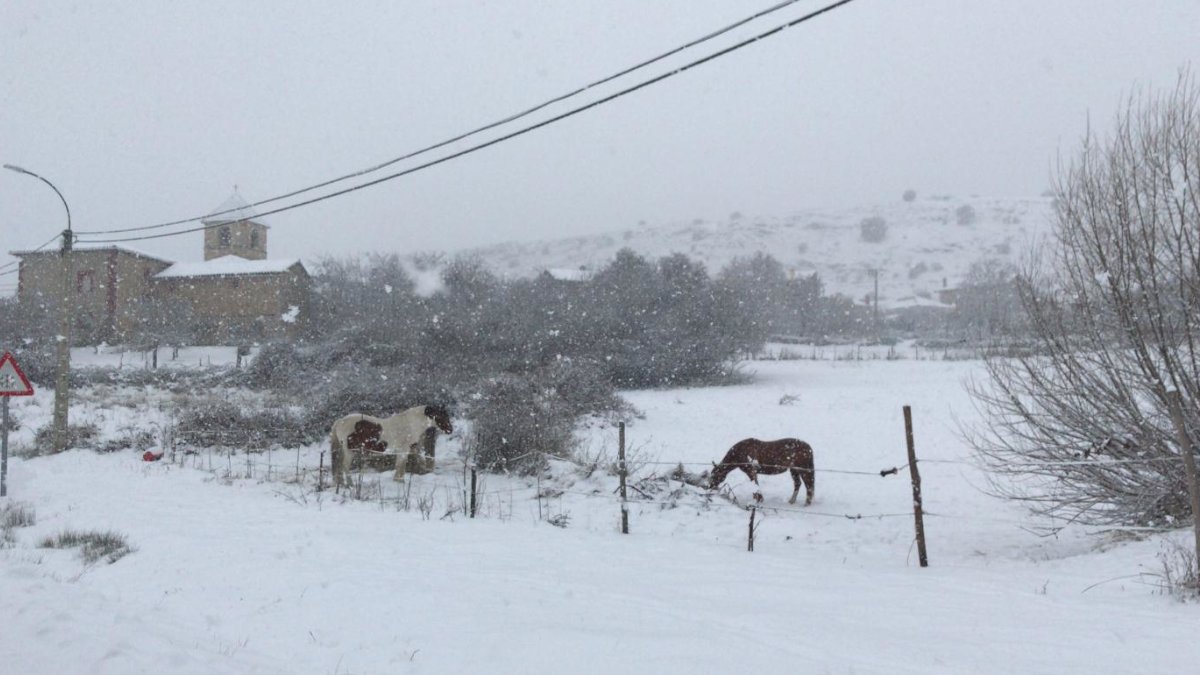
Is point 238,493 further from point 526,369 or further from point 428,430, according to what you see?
point 526,369

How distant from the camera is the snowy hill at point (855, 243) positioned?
371ft

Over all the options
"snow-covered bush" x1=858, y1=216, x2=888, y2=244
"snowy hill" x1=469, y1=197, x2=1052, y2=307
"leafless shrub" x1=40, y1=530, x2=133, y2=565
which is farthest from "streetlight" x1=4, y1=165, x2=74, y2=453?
"snow-covered bush" x1=858, y1=216, x2=888, y2=244

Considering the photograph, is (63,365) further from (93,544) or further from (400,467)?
→ (93,544)

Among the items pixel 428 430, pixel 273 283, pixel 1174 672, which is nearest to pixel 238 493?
pixel 428 430

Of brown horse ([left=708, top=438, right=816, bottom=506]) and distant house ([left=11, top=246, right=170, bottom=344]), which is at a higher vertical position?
distant house ([left=11, top=246, right=170, bottom=344])

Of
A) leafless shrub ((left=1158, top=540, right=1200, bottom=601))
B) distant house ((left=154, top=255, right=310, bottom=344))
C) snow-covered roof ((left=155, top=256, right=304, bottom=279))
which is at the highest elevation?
snow-covered roof ((left=155, top=256, right=304, bottom=279))

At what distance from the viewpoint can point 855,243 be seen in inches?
5487

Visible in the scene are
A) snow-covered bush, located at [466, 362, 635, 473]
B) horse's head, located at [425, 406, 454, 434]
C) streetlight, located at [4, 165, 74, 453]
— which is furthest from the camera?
streetlight, located at [4, 165, 74, 453]

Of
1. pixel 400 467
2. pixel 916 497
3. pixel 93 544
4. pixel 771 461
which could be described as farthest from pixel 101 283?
pixel 916 497

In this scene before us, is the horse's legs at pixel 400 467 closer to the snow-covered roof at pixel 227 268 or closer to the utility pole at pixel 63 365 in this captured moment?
the utility pole at pixel 63 365

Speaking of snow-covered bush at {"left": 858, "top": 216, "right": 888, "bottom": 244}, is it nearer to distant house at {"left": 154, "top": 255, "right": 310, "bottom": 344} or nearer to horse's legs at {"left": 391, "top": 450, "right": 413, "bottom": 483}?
distant house at {"left": 154, "top": 255, "right": 310, "bottom": 344}

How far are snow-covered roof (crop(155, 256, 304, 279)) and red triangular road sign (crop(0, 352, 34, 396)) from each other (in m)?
37.1

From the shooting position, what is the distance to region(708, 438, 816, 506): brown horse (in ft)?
38.0

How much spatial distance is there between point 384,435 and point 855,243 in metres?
141
